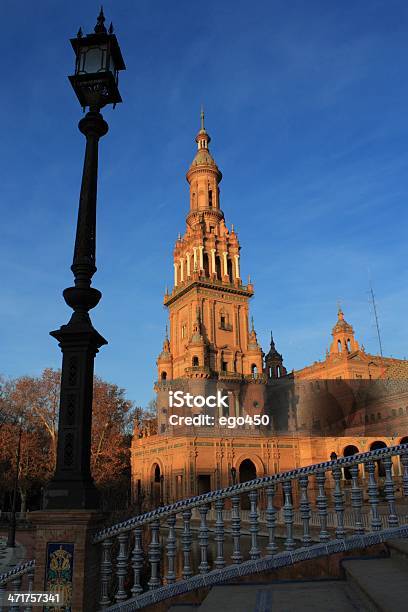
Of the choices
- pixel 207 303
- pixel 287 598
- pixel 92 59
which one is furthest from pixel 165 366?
pixel 287 598

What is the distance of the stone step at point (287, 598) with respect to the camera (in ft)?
13.7

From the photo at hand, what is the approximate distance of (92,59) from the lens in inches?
285

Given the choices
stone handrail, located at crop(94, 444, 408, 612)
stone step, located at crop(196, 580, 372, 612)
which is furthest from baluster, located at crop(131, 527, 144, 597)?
stone step, located at crop(196, 580, 372, 612)

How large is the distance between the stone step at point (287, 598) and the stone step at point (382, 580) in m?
0.15

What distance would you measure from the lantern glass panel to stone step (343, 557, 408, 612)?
6901 millimetres

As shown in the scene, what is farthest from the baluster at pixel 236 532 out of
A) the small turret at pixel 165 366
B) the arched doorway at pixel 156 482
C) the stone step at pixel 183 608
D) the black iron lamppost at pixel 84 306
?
the small turret at pixel 165 366

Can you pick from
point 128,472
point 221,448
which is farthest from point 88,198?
point 128,472

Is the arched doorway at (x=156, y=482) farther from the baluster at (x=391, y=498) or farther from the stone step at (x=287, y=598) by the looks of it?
the stone step at (x=287, y=598)

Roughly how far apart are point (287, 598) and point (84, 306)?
3916 millimetres

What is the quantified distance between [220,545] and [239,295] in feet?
154

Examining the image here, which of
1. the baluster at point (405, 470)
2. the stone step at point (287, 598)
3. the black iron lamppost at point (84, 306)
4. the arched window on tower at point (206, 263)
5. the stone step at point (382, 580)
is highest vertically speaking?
the arched window on tower at point (206, 263)

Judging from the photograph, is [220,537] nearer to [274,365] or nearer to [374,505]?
[374,505]

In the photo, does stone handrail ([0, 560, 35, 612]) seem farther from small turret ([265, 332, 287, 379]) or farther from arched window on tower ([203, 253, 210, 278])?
small turret ([265, 332, 287, 379])

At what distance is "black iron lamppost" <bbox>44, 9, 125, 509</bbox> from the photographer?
18.6 feet
